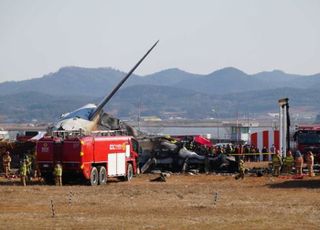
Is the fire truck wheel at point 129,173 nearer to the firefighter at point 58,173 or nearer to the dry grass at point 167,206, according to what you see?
the dry grass at point 167,206

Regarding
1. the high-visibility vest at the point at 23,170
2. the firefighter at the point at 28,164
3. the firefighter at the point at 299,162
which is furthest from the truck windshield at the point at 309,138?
the high-visibility vest at the point at 23,170

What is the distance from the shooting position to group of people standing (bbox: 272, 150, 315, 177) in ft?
158

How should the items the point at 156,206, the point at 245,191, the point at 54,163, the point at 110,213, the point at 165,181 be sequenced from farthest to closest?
the point at 165,181
the point at 54,163
the point at 245,191
the point at 156,206
the point at 110,213

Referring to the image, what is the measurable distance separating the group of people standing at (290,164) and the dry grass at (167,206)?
13.0 ft

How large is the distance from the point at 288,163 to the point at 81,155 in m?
13.2

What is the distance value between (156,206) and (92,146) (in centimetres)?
1247

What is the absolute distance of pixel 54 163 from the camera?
Answer: 42.8 m

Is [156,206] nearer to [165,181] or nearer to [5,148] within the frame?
[165,181]

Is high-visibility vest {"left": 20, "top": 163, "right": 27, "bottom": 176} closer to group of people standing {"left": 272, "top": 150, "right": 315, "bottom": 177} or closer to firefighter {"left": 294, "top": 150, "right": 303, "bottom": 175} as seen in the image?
group of people standing {"left": 272, "top": 150, "right": 315, "bottom": 177}

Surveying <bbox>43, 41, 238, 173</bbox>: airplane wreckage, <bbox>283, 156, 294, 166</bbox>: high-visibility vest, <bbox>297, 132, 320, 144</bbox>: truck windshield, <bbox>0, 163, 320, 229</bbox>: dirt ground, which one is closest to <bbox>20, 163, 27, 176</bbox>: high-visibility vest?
<bbox>0, 163, 320, 229</bbox>: dirt ground

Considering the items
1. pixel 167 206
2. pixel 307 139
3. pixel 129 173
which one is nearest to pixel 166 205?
pixel 167 206

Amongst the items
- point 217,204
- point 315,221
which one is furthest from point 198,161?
point 315,221

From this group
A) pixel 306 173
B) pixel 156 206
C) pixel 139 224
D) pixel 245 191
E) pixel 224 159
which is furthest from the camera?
pixel 224 159

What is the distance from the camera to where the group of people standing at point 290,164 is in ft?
158
